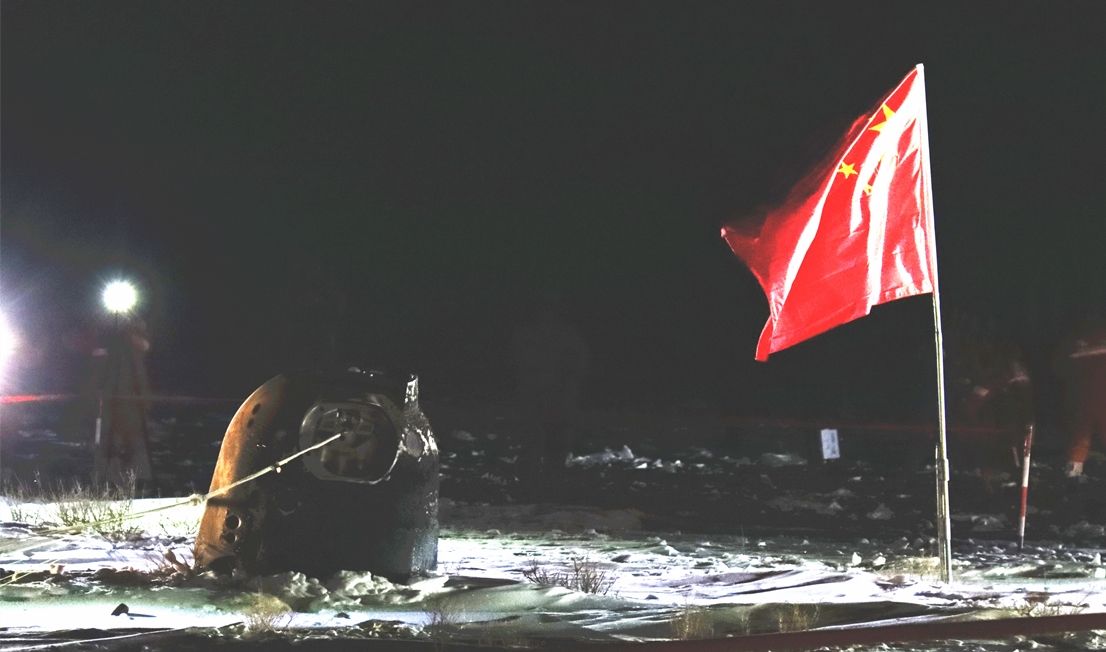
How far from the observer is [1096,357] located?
15.5m

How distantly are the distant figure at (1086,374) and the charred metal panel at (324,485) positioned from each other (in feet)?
32.4

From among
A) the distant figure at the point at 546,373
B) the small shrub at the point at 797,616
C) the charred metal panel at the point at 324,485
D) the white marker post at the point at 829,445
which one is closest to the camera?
the small shrub at the point at 797,616

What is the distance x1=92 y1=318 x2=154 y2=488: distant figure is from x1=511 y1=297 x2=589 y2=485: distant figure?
14.5 ft

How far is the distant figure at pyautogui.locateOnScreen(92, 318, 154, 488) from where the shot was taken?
588 inches

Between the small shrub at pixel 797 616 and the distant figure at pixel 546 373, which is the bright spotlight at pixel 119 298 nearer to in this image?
the distant figure at pixel 546 373

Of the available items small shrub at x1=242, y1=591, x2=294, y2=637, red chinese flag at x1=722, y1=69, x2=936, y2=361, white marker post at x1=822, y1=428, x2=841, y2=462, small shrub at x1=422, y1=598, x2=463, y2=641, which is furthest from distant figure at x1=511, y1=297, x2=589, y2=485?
small shrub at x1=242, y1=591, x2=294, y2=637

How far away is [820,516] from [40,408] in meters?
24.0

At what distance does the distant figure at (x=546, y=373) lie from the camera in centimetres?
1609

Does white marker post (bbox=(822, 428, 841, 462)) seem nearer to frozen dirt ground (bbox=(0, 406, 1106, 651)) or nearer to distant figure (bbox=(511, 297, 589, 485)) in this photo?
frozen dirt ground (bbox=(0, 406, 1106, 651))

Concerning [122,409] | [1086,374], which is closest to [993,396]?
[1086,374]

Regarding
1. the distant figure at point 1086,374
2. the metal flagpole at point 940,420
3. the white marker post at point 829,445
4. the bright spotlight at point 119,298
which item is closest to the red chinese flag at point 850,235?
the metal flagpole at point 940,420

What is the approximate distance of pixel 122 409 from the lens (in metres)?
14.9

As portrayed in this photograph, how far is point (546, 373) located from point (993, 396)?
17.6 feet

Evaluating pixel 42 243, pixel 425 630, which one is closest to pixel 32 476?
pixel 425 630
